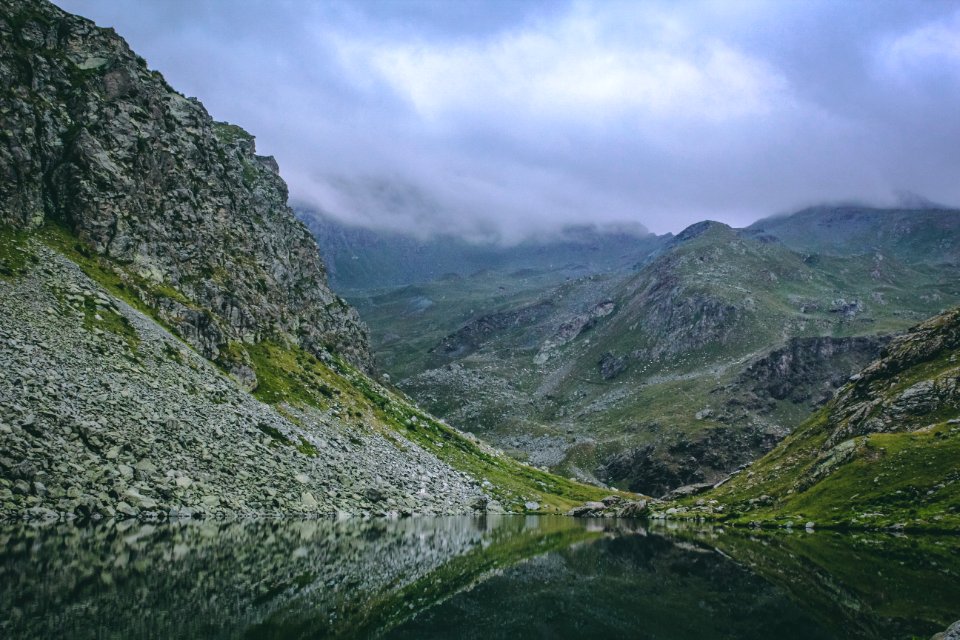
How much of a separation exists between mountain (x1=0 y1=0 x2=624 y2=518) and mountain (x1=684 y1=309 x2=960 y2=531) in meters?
48.2

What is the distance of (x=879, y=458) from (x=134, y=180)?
138 m

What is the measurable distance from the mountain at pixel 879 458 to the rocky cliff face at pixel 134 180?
97.8 meters

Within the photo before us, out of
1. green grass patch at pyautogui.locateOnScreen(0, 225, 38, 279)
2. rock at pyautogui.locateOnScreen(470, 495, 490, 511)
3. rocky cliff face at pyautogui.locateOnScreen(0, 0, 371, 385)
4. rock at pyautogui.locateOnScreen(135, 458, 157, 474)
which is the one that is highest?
rocky cliff face at pyautogui.locateOnScreen(0, 0, 371, 385)

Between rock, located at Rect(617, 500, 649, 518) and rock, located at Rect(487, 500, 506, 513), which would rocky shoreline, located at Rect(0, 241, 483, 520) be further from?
rock, located at Rect(617, 500, 649, 518)

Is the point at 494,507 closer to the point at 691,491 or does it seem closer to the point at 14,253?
the point at 691,491

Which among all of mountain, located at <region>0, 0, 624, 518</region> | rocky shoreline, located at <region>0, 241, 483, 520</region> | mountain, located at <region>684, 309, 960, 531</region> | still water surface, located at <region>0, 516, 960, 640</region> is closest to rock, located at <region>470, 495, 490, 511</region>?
mountain, located at <region>0, 0, 624, 518</region>

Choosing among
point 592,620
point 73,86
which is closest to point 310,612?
point 592,620

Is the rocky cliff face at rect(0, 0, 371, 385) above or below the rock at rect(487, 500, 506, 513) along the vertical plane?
above

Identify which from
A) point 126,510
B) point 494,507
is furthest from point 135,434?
point 494,507

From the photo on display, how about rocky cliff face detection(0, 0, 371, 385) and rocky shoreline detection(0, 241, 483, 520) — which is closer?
rocky shoreline detection(0, 241, 483, 520)

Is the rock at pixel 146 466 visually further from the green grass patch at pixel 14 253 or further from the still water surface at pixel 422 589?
the green grass patch at pixel 14 253

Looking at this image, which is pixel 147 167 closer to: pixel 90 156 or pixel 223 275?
pixel 90 156

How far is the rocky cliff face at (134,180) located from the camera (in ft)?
320

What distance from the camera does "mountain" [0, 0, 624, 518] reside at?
2111 inches
